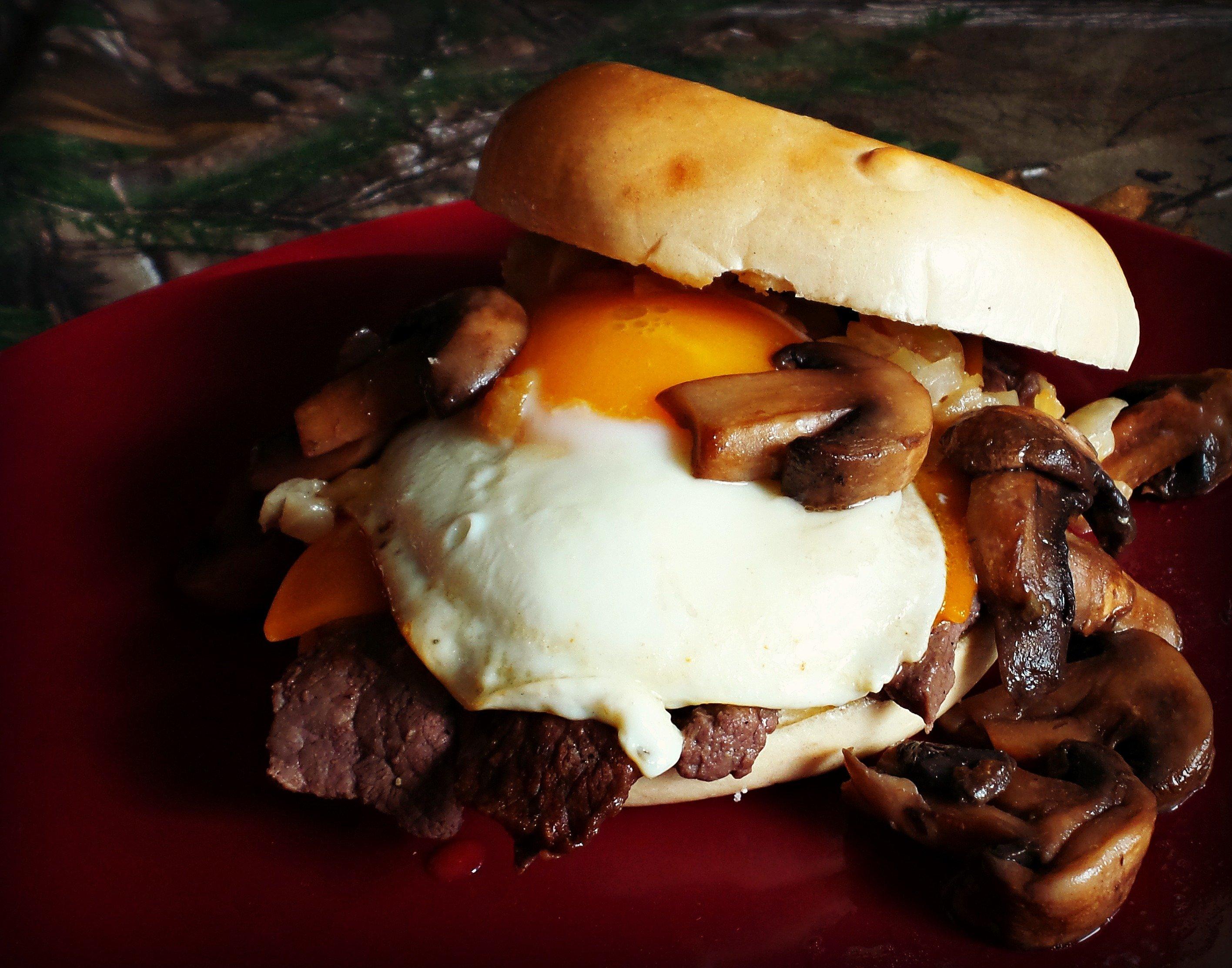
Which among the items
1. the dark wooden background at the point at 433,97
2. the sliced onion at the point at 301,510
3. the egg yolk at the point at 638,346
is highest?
the egg yolk at the point at 638,346

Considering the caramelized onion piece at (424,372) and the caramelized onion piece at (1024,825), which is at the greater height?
the caramelized onion piece at (424,372)

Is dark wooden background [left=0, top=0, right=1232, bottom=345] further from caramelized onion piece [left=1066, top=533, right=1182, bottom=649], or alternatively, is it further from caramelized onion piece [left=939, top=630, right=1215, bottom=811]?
caramelized onion piece [left=939, top=630, right=1215, bottom=811]

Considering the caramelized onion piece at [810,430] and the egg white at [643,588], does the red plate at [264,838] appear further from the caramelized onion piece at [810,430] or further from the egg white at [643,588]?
the caramelized onion piece at [810,430]

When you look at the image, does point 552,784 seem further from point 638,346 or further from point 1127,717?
point 1127,717

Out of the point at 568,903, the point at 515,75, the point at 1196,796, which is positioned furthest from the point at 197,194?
the point at 1196,796

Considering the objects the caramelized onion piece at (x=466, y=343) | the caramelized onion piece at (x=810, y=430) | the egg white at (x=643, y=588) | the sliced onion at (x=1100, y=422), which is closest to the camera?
the egg white at (x=643, y=588)

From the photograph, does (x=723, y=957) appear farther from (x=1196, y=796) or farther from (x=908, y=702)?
(x=1196, y=796)

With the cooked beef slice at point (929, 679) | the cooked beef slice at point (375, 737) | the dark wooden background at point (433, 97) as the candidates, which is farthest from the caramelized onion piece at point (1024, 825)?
the dark wooden background at point (433, 97)
